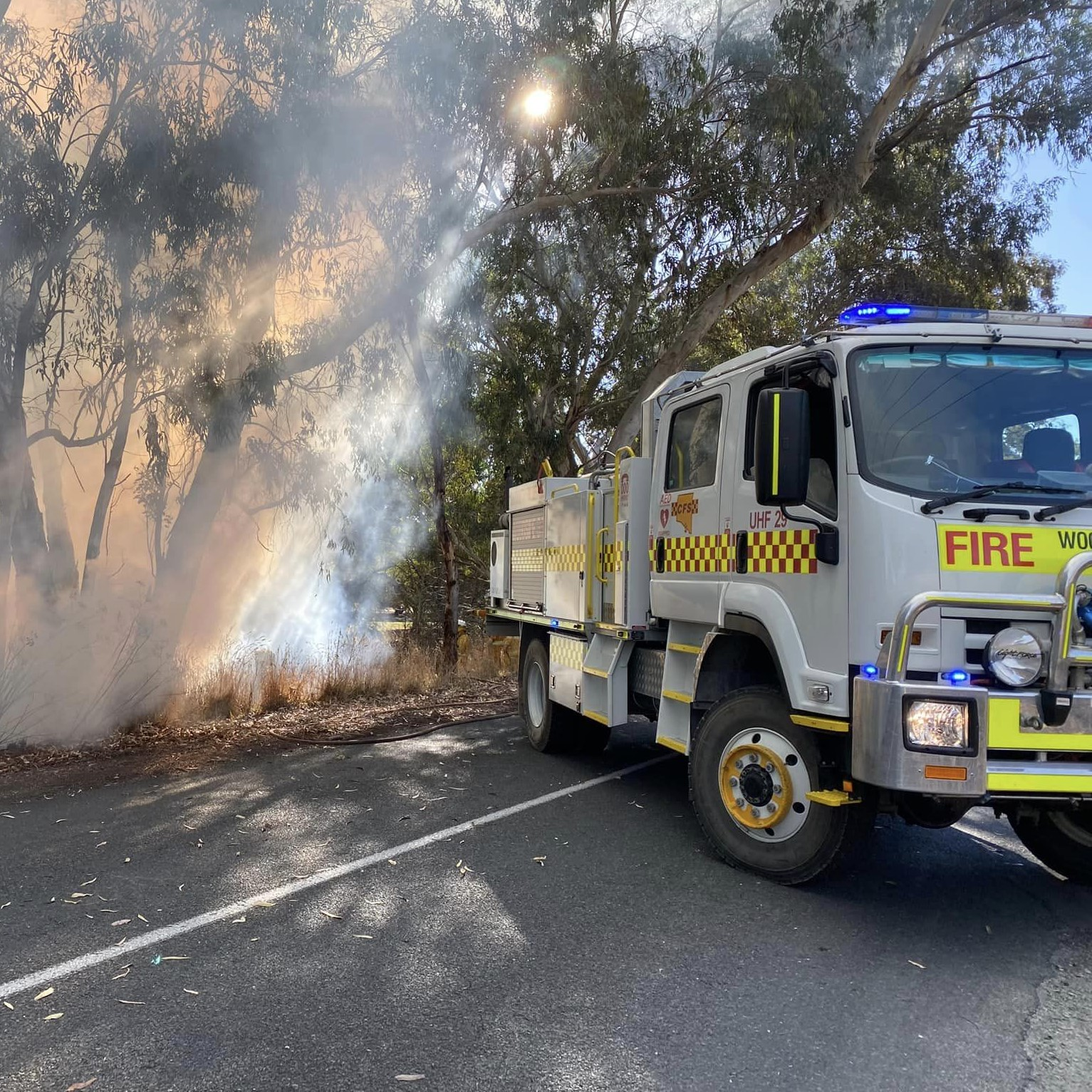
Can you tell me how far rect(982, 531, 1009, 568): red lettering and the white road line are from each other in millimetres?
3250

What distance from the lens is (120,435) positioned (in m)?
11.5

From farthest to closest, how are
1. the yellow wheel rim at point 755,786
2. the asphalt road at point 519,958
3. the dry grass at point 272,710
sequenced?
the dry grass at point 272,710 < the yellow wheel rim at point 755,786 < the asphalt road at point 519,958

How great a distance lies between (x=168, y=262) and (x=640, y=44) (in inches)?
265

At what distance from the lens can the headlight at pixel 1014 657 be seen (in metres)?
4.00

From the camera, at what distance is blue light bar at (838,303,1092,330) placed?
15.6 feet

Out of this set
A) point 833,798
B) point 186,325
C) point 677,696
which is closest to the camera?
point 833,798

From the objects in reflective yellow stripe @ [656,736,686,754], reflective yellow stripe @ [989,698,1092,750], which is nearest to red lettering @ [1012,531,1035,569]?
reflective yellow stripe @ [989,698,1092,750]

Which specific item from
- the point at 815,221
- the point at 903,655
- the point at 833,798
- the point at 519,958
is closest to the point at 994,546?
the point at 903,655

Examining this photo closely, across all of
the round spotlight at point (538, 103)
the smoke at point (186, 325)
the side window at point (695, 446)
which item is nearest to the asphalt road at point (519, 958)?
the side window at point (695, 446)

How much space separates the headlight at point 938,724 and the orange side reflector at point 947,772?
0.07 meters

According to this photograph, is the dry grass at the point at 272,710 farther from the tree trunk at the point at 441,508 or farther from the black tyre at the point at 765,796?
the black tyre at the point at 765,796

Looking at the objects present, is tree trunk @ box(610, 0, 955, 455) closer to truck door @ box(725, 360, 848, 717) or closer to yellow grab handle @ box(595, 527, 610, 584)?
yellow grab handle @ box(595, 527, 610, 584)

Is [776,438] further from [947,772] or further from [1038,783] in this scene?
[1038,783]

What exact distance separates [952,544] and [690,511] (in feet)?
5.99
